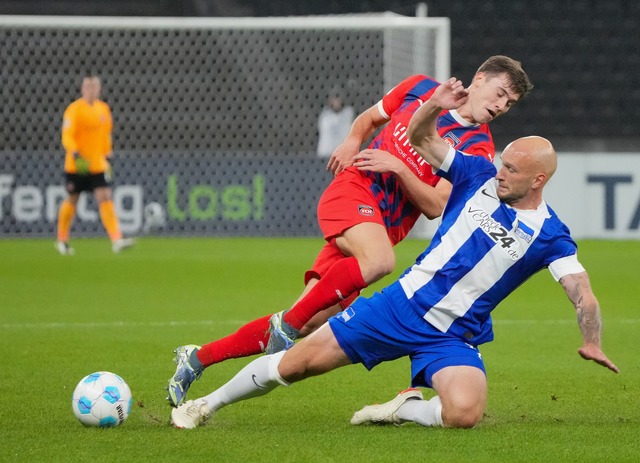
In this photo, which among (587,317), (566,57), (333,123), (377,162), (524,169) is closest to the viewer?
→ (587,317)

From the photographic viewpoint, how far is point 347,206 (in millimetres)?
5613

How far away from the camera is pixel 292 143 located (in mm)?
17922

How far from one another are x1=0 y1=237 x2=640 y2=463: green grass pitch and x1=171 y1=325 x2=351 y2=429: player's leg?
101 mm

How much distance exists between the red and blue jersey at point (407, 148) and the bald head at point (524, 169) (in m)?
0.69

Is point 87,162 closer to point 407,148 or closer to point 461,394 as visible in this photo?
point 407,148

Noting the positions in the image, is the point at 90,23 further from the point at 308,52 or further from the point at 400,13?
the point at 400,13

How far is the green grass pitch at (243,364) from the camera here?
4.47 m

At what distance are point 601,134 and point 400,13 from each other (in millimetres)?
3909

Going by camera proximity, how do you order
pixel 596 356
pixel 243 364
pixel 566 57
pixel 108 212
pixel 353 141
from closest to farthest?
pixel 596 356, pixel 353 141, pixel 243 364, pixel 108 212, pixel 566 57

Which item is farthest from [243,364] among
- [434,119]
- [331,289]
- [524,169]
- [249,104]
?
[249,104]

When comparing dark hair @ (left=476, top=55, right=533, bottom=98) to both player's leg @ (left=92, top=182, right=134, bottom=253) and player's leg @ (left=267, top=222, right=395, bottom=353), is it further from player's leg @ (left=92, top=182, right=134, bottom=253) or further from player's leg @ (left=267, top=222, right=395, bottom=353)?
player's leg @ (left=92, top=182, right=134, bottom=253)

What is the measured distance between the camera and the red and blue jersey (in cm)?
562

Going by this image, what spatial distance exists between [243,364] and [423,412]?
219 cm

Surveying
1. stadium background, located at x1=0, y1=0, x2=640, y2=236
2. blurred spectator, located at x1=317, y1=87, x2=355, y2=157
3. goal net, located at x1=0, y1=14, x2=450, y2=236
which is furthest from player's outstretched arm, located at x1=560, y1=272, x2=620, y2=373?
blurred spectator, located at x1=317, y1=87, x2=355, y2=157
